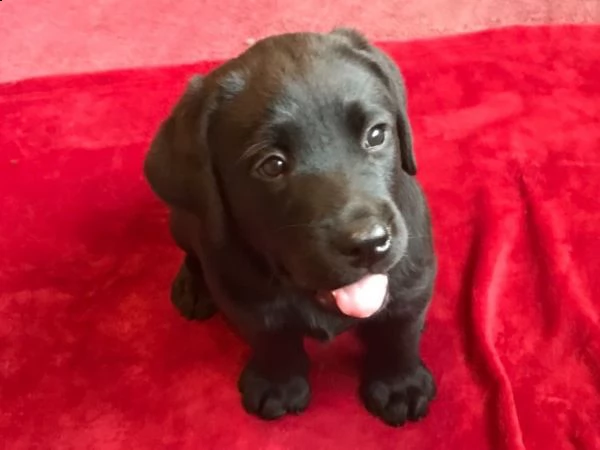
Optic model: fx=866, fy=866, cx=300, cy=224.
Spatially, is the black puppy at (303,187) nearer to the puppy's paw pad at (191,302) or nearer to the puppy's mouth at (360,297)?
the puppy's mouth at (360,297)

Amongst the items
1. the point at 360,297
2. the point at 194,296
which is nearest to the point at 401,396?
the point at 360,297

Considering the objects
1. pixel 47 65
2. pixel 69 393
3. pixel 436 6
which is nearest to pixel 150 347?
pixel 69 393

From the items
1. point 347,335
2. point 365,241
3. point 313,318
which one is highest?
point 365,241

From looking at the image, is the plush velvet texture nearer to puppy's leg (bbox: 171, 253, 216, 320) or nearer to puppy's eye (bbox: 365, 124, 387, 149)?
puppy's leg (bbox: 171, 253, 216, 320)

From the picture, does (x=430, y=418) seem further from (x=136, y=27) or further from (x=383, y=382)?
(x=136, y=27)

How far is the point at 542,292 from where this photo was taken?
2117mm

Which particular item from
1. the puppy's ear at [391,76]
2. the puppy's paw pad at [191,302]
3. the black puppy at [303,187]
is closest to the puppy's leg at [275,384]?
the black puppy at [303,187]

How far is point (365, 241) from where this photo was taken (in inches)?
55.6

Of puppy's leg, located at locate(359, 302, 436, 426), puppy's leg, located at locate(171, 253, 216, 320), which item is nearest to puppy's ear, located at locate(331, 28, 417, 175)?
puppy's leg, located at locate(359, 302, 436, 426)

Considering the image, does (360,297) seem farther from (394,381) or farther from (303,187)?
(394,381)

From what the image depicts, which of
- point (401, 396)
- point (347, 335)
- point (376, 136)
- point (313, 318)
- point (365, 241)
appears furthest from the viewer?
point (347, 335)

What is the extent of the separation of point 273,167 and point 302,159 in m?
0.05

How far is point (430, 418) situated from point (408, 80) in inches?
43.5

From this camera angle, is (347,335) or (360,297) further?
(347,335)
